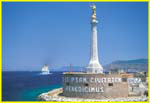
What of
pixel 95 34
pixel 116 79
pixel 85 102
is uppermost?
pixel 95 34

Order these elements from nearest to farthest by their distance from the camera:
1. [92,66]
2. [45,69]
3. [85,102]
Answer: [85,102], [92,66], [45,69]

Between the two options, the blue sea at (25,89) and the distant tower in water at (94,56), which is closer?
the distant tower in water at (94,56)

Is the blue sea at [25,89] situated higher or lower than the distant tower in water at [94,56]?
lower

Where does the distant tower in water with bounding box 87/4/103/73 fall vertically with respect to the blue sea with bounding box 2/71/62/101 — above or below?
above

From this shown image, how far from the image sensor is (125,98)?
36.6 meters

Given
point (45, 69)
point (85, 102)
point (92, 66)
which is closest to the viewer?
point (85, 102)

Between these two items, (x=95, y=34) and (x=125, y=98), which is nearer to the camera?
(x=125, y=98)

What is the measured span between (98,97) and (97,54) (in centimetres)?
638

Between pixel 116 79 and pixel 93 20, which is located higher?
pixel 93 20

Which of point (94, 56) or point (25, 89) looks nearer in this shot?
point (94, 56)

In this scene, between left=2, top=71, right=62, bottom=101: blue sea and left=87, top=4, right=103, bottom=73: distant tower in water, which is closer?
left=87, top=4, right=103, bottom=73: distant tower in water

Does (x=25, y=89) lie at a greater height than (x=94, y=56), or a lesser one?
lesser

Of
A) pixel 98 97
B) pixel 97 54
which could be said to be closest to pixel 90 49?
pixel 97 54

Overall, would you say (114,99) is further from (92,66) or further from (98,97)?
(92,66)
